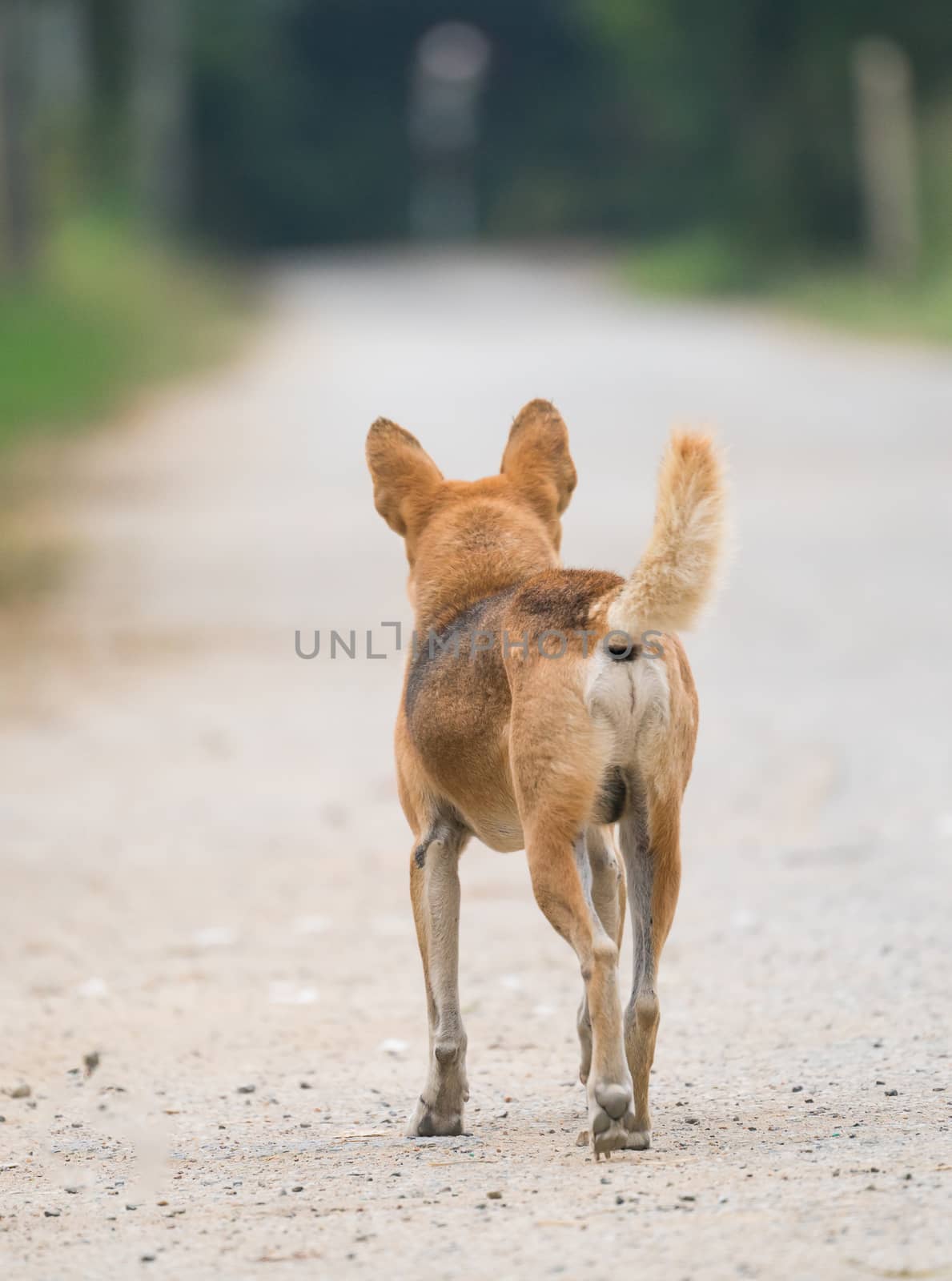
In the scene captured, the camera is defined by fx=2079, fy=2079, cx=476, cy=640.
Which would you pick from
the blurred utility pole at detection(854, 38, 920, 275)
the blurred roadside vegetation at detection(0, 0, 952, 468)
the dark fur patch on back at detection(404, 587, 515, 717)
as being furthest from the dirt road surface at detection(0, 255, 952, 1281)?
the blurred utility pole at detection(854, 38, 920, 275)

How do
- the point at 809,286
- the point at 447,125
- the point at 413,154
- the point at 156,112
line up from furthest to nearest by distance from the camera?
the point at 447,125 < the point at 413,154 < the point at 156,112 < the point at 809,286

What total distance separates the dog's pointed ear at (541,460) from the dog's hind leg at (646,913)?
3.04 ft

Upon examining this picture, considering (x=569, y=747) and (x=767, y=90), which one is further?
(x=767, y=90)

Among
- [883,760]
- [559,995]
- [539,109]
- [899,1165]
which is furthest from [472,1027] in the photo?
[539,109]

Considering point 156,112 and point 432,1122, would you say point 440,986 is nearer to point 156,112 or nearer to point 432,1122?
point 432,1122

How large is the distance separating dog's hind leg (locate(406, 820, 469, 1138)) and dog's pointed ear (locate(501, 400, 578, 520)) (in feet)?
2.53

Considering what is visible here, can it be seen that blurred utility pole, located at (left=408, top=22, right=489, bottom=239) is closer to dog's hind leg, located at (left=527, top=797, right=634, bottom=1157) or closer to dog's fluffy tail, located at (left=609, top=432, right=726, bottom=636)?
dog's fluffy tail, located at (left=609, top=432, right=726, bottom=636)

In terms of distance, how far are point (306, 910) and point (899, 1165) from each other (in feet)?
10.6

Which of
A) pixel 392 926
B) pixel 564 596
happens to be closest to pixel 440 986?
pixel 564 596

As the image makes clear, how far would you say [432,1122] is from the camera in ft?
12.8

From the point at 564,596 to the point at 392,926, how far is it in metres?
2.63

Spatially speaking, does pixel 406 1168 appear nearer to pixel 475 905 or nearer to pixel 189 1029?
pixel 189 1029

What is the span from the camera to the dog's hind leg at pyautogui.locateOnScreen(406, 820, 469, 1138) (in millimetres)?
3877

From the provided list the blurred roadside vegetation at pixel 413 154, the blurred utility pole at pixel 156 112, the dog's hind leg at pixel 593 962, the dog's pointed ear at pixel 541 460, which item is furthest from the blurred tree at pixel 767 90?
the dog's hind leg at pixel 593 962
